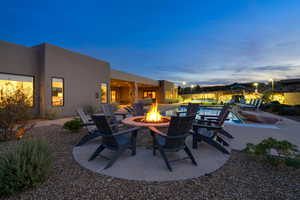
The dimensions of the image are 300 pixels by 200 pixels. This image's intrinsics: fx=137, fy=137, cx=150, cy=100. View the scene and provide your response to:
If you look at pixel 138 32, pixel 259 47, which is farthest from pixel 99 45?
pixel 259 47

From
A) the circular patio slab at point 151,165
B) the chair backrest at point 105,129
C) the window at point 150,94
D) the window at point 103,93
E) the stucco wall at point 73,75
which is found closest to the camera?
the circular patio slab at point 151,165

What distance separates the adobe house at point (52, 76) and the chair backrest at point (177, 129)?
6.10m

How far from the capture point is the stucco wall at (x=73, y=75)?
727 centimetres

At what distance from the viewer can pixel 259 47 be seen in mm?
12227

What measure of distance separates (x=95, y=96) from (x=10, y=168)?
28.4 ft

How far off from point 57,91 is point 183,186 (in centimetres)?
835

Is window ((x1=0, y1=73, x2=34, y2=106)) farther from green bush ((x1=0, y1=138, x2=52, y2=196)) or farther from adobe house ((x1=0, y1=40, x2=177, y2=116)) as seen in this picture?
green bush ((x1=0, y1=138, x2=52, y2=196))

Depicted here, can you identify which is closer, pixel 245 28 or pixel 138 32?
pixel 245 28

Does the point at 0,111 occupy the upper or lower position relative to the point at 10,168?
upper

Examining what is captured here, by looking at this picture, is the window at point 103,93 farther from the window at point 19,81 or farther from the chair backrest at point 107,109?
the chair backrest at point 107,109

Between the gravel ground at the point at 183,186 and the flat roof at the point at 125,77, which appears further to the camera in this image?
the flat roof at the point at 125,77

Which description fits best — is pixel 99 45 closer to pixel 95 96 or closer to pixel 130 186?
pixel 95 96

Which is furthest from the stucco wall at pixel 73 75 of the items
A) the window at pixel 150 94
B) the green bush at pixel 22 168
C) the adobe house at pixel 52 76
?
the window at pixel 150 94

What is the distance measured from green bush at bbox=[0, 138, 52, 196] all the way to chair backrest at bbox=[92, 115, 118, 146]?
2.87 feet
